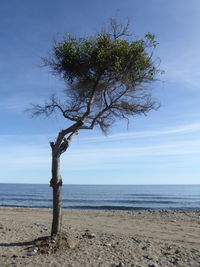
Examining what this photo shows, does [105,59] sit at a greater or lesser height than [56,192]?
greater

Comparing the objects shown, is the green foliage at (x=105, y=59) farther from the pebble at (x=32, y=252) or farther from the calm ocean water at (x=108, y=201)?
the calm ocean water at (x=108, y=201)

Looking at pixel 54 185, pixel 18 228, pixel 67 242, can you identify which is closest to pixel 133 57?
pixel 54 185

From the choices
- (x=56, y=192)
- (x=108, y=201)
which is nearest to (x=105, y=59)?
(x=56, y=192)

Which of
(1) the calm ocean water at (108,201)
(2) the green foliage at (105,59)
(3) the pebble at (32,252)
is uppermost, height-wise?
(2) the green foliage at (105,59)

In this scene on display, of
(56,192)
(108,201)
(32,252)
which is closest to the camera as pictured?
(32,252)

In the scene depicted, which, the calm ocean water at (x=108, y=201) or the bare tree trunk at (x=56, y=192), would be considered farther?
the calm ocean water at (x=108, y=201)

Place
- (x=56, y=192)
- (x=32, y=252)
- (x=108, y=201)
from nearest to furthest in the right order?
1. (x=32, y=252)
2. (x=56, y=192)
3. (x=108, y=201)

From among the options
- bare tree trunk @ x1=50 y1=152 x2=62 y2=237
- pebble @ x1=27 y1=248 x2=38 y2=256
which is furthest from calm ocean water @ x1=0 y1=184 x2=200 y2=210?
pebble @ x1=27 y1=248 x2=38 y2=256

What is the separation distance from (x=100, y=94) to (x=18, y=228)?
6459mm

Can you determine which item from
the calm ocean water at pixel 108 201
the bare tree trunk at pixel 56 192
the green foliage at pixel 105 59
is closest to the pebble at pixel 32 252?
the bare tree trunk at pixel 56 192

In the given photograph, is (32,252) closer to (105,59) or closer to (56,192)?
(56,192)

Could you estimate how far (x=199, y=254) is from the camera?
8539 mm

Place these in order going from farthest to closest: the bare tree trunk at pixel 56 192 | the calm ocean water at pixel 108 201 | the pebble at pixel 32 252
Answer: the calm ocean water at pixel 108 201
the bare tree trunk at pixel 56 192
the pebble at pixel 32 252

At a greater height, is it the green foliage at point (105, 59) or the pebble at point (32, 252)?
the green foliage at point (105, 59)
